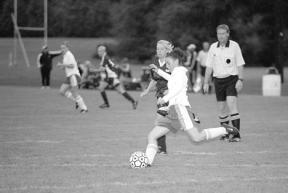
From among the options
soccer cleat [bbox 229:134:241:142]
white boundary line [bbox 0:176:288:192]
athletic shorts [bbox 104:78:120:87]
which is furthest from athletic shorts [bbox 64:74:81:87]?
white boundary line [bbox 0:176:288:192]

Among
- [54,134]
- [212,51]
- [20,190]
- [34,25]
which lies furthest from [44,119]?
[34,25]

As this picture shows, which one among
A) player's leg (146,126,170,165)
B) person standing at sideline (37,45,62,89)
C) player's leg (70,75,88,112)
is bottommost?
person standing at sideline (37,45,62,89)

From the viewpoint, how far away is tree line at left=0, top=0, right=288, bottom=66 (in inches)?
1615

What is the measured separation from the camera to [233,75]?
13.1 meters

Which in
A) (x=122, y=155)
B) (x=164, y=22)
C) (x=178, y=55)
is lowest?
(x=122, y=155)

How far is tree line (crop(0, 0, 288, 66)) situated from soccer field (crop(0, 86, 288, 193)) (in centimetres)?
2255

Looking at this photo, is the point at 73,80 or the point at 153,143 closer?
the point at 153,143

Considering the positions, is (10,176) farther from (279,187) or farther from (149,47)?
(149,47)

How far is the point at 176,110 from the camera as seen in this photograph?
983 centimetres

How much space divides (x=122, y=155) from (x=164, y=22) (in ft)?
128

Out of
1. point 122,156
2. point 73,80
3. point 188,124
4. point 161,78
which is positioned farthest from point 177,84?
point 73,80

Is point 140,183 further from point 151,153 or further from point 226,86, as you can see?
point 226,86

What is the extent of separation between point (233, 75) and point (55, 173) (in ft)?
17.4

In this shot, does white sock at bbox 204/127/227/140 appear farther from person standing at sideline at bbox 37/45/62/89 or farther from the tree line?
the tree line
